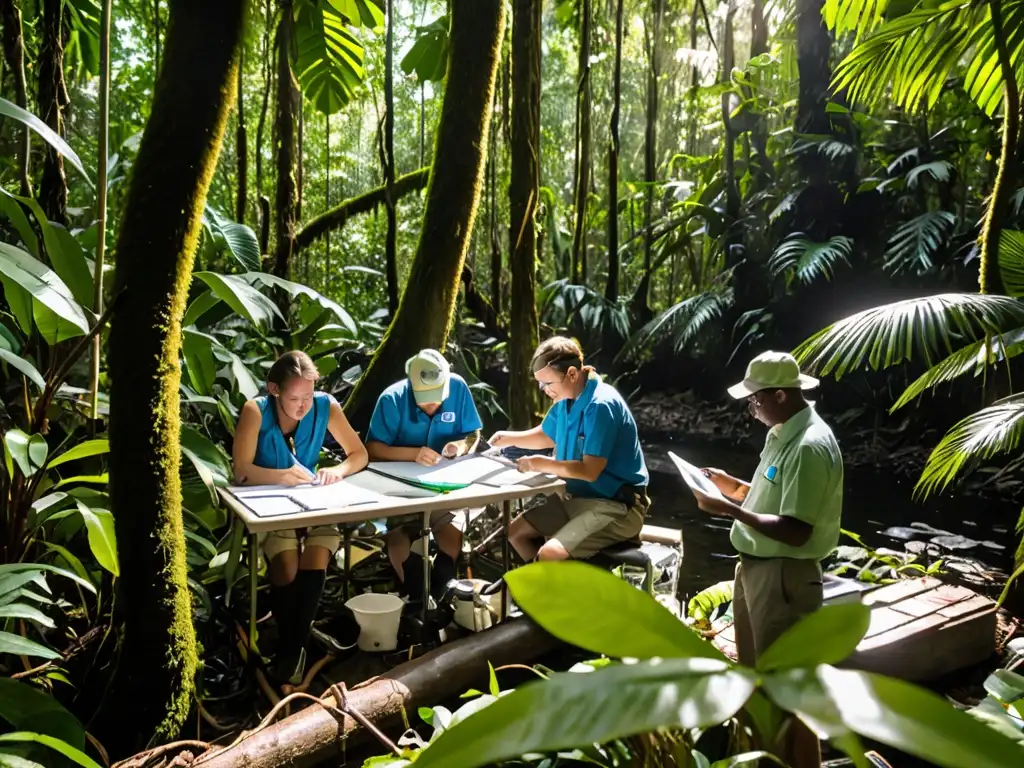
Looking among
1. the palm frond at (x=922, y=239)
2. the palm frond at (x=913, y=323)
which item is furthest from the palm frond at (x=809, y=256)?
the palm frond at (x=913, y=323)

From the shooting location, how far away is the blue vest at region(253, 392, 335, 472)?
129 inches

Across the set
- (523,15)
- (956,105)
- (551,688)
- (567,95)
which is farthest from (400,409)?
(567,95)

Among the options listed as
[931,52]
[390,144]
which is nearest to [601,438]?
[931,52]

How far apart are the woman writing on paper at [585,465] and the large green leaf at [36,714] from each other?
1799mm

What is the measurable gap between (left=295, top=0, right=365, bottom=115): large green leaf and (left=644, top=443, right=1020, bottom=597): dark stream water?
14.7 ft

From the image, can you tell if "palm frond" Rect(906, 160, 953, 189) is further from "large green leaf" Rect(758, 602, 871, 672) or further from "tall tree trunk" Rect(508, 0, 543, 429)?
"large green leaf" Rect(758, 602, 871, 672)

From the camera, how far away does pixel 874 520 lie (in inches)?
277

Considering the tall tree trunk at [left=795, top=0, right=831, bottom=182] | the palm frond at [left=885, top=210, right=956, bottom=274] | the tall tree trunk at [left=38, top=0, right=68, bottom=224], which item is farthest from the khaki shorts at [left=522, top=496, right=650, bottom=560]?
the tall tree trunk at [left=795, top=0, right=831, bottom=182]

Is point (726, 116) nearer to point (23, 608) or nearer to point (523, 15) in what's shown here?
point (523, 15)

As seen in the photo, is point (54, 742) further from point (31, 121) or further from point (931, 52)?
point (931, 52)

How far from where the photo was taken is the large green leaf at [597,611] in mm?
579

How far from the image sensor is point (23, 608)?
2.09 m

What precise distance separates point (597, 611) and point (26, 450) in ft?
8.07

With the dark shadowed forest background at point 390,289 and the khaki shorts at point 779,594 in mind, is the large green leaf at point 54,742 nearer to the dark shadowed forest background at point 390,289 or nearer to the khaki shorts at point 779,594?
the dark shadowed forest background at point 390,289
